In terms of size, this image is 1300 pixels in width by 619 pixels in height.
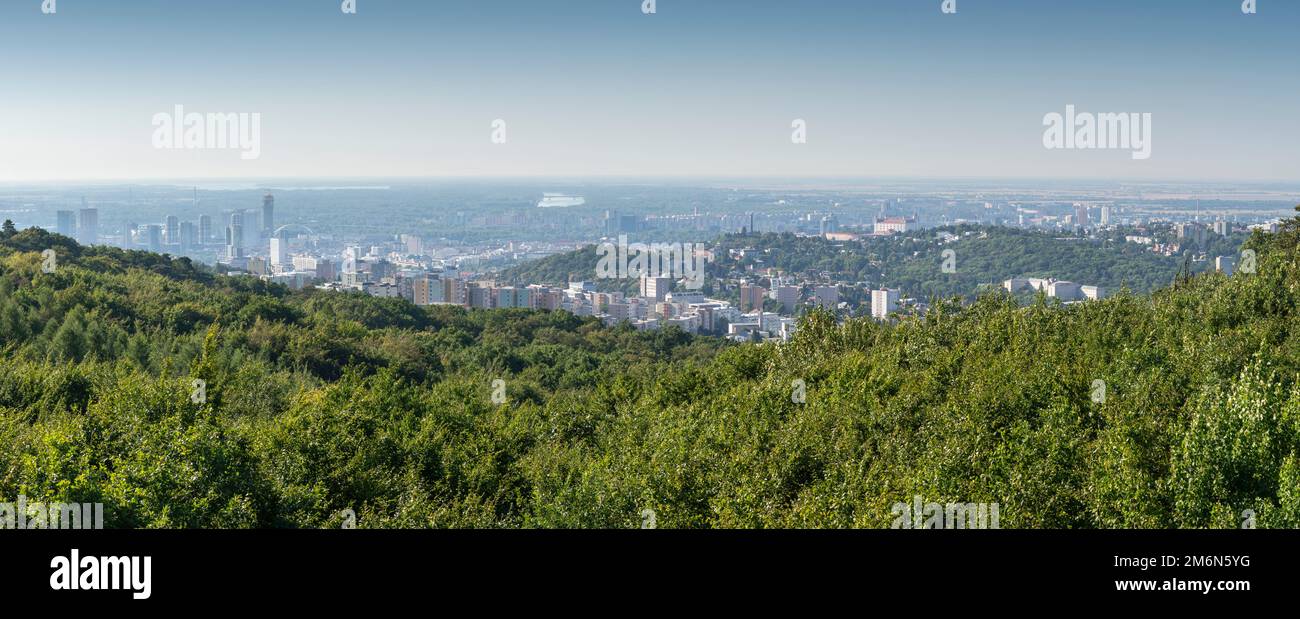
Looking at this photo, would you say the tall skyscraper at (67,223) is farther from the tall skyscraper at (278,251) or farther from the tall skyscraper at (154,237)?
the tall skyscraper at (278,251)

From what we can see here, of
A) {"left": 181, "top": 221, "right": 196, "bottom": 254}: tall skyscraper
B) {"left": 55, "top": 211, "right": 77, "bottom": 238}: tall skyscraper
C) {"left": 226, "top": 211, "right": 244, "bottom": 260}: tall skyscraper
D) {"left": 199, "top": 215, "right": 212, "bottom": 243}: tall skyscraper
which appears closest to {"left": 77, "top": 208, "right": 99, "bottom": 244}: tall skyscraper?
{"left": 55, "top": 211, "right": 77, "bottom": 238}: tall skyscraper

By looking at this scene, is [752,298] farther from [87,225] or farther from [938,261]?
[87,225]

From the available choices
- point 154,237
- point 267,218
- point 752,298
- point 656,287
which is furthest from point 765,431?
point 267,218

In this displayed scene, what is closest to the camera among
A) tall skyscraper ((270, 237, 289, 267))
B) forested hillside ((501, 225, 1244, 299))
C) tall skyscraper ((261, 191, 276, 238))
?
forested hillside ((501, 225, 1244, 299))

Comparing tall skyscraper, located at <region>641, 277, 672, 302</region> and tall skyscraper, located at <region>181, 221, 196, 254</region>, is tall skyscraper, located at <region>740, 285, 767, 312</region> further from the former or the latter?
tall skyscraper, located at <region>181, 221, 196, 254</region>
